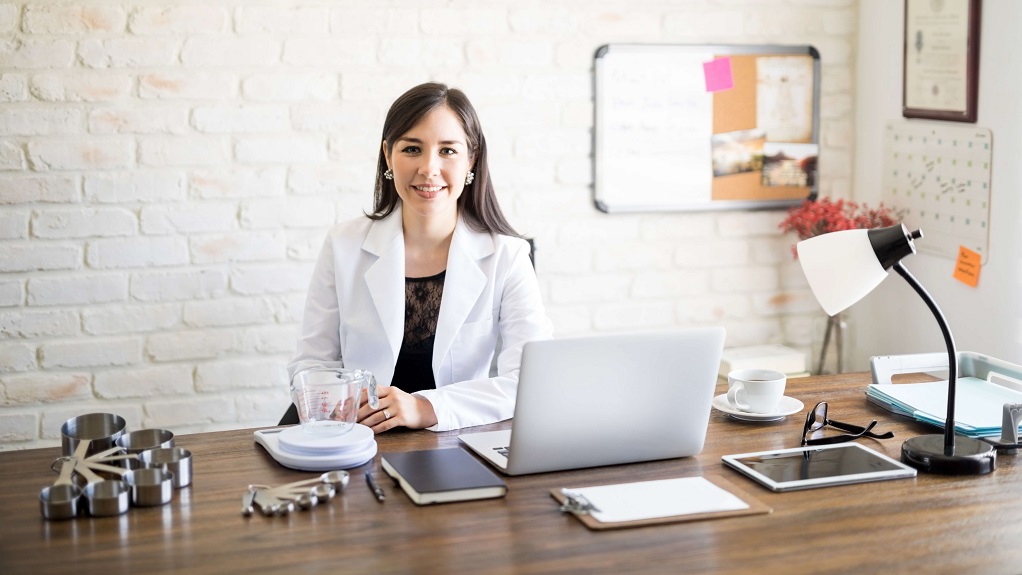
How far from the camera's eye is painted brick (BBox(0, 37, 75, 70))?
2.67m

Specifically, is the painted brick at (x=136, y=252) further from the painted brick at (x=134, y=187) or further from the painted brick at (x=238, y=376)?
the painted brick at (x=238, y=376)

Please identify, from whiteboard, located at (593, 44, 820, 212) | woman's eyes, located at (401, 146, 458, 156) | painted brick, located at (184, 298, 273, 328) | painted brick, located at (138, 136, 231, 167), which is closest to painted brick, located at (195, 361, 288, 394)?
painted brick, located at (184, 298, 273, 328)

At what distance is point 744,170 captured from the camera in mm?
3271

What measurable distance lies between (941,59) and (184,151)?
6.74 feet

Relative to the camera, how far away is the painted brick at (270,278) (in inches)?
114

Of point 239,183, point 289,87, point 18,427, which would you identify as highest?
point 289,87

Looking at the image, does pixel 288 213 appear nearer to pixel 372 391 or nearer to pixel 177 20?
pixel 177 20

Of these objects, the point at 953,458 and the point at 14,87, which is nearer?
the point at 953,458

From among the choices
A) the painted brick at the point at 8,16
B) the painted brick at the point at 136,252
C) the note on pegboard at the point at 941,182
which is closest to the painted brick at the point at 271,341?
the painted brick at the point at 136,252

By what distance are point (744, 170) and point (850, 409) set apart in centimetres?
140

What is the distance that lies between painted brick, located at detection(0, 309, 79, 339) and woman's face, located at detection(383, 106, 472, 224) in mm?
1030

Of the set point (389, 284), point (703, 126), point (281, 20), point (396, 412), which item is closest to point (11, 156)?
point (281, 20)

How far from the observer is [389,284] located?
234 cm

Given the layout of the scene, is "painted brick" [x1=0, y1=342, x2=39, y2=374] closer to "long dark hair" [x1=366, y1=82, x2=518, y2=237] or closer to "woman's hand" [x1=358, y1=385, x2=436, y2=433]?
"long dark hair" [x1=366, y1=82, x2=518, y2=237]
